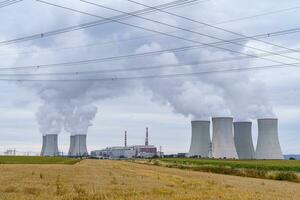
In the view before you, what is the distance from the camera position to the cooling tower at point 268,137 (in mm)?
114375

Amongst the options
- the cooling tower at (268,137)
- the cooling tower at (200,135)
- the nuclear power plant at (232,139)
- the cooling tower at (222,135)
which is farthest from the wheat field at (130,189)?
the cooling tower at (200,135)

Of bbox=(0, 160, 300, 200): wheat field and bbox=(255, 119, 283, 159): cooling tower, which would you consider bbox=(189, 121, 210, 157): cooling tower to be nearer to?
bbox=(255, 119, 283, 159): cooling tower

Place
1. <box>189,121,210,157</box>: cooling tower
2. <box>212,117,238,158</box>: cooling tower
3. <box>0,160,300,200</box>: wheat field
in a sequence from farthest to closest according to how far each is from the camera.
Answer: <box>189,121,210,157</box>: cooling tower < <box>212,117,238,158</box>: cooling tower < <box>0,160,300,200</box>: wheat field

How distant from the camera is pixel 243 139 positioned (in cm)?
14238

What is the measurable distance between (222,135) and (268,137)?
12512 millimetres

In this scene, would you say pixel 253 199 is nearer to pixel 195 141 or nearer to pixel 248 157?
pixel 195 141

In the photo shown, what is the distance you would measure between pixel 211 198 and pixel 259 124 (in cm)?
Answer: 9637

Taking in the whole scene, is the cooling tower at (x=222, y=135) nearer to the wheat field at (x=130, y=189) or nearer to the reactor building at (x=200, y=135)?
the reactor building at (x=200, y=135)

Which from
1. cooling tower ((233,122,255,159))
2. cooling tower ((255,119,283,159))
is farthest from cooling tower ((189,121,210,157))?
cooling tower ((255,119,283,159))

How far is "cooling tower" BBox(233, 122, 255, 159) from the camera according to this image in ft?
452

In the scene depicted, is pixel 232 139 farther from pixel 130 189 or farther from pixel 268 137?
pixel 130 189

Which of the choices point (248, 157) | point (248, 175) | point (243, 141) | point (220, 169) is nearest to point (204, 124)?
point (243, 141)

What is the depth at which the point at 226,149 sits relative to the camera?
125500mm

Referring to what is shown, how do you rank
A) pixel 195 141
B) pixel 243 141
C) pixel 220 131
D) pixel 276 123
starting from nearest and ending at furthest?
pixel 276 123 < pixel 220 131 < pixel 195 141 < pixel 243 141
